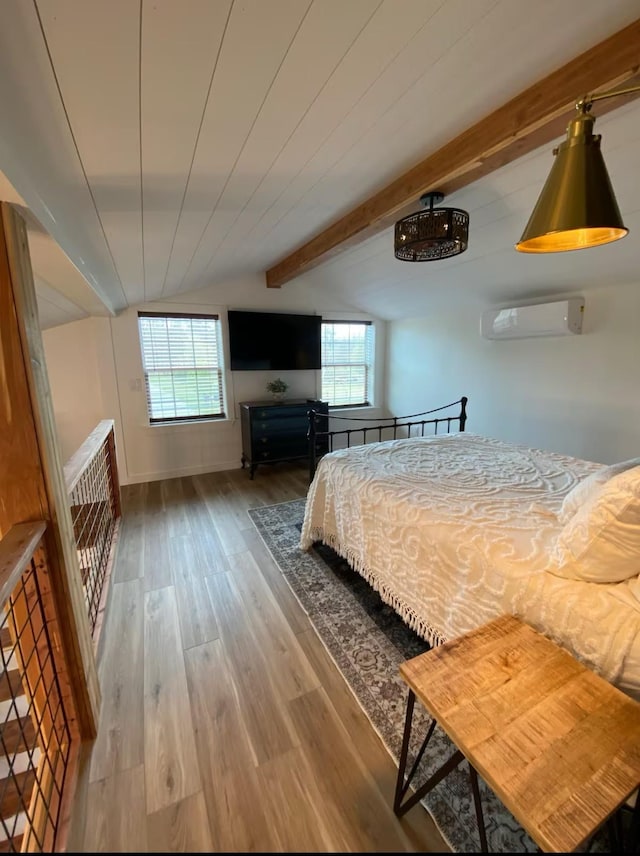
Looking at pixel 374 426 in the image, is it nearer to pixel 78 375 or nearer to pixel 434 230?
pixel 434 230

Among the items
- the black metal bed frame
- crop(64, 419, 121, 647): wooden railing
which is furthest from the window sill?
the black metal bed frame

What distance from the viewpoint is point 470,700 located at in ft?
3.37

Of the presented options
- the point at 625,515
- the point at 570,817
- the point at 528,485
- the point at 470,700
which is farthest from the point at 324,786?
the point at 528,485

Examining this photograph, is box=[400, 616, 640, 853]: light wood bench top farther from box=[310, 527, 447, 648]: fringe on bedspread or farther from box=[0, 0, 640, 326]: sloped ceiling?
box=[0, 0, 640, 326]: sloped ceiling

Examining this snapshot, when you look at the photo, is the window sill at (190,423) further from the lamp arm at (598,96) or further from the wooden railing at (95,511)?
the lamp arm at (598,96)

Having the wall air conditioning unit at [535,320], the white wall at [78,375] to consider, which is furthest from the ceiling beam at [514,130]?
the white wall at [78,375]

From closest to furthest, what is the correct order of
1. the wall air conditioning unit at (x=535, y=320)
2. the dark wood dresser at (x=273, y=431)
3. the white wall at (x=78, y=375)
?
the wall air conditioning unit at (x=535, y=320) < the white wall at (x=78, y=375) < the dark wood dresser at (x=273, y=431)

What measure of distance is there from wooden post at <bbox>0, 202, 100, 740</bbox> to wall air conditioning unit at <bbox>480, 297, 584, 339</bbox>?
3.49m

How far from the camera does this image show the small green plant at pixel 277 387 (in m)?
4.66

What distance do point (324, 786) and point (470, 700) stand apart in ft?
2.21

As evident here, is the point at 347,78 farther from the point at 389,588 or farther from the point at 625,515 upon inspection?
the point at 389,588

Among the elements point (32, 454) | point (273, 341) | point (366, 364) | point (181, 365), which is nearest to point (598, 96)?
point (32, 454)

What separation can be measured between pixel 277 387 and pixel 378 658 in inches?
132

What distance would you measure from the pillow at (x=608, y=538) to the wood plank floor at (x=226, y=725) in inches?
34.7
